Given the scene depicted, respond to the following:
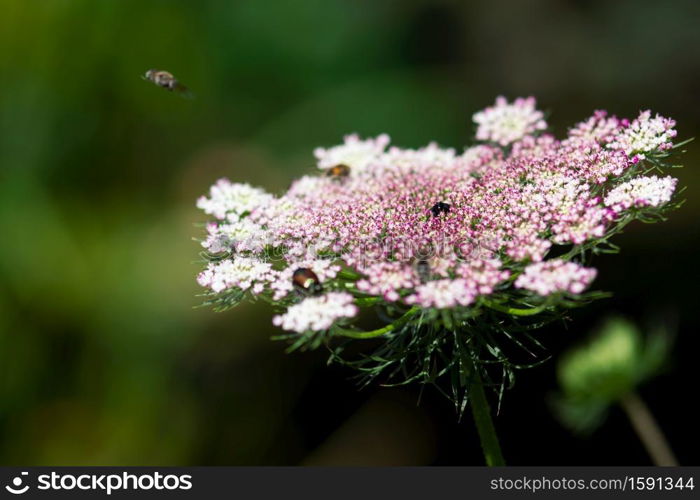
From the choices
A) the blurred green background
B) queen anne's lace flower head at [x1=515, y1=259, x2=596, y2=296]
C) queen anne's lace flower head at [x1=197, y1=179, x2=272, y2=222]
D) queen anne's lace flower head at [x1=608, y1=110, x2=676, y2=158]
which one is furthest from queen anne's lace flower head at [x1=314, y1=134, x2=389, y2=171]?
the blurred green background

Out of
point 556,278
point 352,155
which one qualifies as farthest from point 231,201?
point 556,278

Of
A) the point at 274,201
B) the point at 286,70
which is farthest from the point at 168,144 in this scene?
the point at 274,201

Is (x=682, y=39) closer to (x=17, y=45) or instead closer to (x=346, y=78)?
(x=346, y=78)

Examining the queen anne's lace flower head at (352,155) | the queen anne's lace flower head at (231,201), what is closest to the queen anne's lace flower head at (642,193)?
the queen anne's lace flower head at (352,155)

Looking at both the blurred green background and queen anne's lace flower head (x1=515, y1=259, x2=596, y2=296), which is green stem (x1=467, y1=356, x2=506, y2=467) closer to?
queen anne's lace flower head (x1=515, y1=259, x2=596, y2=296)

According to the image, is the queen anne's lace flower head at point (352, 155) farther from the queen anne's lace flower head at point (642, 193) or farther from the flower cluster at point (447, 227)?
the queen anne's lace flower head at point (642, 193)
